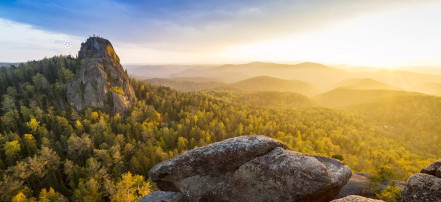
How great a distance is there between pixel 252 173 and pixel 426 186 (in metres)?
14.7

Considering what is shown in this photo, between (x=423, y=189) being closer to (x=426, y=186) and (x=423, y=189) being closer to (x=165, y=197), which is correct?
(x=426, y=186)

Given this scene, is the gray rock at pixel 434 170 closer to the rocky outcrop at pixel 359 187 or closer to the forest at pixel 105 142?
the rocky outcrop at pixel 359 187

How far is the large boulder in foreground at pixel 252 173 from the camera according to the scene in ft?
66.4

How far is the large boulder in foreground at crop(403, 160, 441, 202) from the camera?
17.0m

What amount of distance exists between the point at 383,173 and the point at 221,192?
37.0m

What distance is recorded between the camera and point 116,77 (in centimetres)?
17850

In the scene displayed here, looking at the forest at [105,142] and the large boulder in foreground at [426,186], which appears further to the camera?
the forest at [105,142]

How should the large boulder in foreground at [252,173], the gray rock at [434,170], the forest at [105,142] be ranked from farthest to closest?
1. the forest at [105,142]
2. the large boulder in foreground at [252,173]
3. the gray rock at [434,170]

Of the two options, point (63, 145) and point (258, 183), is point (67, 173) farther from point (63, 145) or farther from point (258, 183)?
point (258, 183)

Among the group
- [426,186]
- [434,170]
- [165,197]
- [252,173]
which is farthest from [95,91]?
[434,170]

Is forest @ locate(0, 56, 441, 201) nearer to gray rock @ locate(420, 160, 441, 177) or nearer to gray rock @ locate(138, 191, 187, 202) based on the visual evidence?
gray rock @ locate(138, 191, 187, 202)

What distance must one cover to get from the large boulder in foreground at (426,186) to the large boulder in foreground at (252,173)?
5.14m

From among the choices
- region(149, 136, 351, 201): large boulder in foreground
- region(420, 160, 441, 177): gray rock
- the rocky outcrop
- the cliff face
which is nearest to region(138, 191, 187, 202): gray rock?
region(149, 136, 351, 201): large boulder in foreground

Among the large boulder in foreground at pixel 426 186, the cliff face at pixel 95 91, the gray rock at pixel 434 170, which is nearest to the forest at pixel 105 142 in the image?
the cliff face at pixel 95 91
